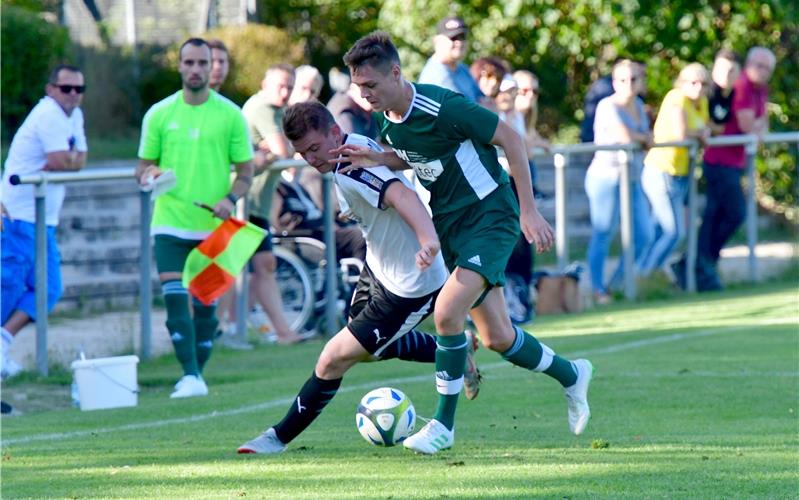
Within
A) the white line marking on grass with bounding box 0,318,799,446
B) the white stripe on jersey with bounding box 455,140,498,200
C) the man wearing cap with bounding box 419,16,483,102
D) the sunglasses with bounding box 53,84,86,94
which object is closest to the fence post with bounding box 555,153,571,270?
the man wearing cap with bounding box 419,16,483,102


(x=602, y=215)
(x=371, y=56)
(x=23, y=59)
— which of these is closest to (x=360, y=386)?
(x=371, y=56)

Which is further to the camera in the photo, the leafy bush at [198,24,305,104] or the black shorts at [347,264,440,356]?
the leafy bush at [198,24,305,104]

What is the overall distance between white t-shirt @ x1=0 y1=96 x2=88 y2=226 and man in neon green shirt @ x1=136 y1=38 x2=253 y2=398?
0.81 m

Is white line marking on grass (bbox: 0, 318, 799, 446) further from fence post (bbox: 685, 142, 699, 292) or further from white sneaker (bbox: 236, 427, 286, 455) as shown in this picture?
fence post (bbox: 685, 142, 699, 292)

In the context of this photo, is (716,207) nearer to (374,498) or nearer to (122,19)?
(374,498)

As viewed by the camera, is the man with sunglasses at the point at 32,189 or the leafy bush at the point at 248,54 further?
the leafy bush at the point at 248,54

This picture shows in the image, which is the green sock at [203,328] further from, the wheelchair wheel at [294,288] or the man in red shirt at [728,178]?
the man in red shirt at [728,178]

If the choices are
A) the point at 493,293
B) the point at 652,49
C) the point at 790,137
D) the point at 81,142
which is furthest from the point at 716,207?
the point at 493,293

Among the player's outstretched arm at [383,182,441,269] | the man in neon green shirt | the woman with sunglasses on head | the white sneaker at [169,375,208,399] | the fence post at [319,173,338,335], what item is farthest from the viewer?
the woman with sunglasses on head

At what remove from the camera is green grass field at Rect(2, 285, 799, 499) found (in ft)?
19.8

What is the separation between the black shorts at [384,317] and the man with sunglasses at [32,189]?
3.94m

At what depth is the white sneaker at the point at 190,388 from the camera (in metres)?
9.30

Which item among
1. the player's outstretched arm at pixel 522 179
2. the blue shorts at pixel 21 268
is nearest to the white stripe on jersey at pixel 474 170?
the player's outstretched arm at pixel 522 179

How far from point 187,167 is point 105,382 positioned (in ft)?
5.25
